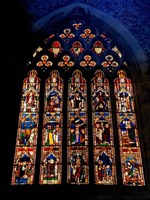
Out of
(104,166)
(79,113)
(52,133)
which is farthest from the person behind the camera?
(79,113)

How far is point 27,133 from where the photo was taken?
24.6 ft

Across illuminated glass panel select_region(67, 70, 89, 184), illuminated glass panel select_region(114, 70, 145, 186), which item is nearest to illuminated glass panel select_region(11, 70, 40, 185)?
illuminated glass panel select_region(67, 70, 89, 184)

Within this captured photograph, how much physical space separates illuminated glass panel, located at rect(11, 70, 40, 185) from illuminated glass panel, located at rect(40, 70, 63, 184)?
0.19 metres

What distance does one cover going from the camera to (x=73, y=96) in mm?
8047

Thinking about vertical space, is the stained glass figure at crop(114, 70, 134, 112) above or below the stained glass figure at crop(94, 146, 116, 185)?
above

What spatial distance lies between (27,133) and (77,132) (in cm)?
99

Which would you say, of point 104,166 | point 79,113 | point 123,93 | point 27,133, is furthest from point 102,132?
point 27,133

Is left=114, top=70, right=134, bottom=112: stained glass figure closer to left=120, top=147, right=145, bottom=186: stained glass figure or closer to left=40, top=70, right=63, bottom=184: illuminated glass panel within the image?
left=120, top=147, right=145, bottom=186: stained glass figure

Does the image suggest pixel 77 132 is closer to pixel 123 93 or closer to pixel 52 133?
pixel 52 133

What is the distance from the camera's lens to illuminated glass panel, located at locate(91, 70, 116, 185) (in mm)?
7004

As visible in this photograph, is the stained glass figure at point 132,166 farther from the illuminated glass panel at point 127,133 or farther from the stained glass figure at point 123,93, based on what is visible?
the stained glass figure at point 123,93

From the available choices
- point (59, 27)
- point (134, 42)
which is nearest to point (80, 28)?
point (59, 27)

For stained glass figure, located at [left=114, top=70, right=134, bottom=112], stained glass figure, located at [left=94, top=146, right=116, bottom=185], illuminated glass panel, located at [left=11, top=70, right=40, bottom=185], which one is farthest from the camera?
stained glass figure, located at [left=114, top=70, right=134, bottom=112]

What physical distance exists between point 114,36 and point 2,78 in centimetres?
285
